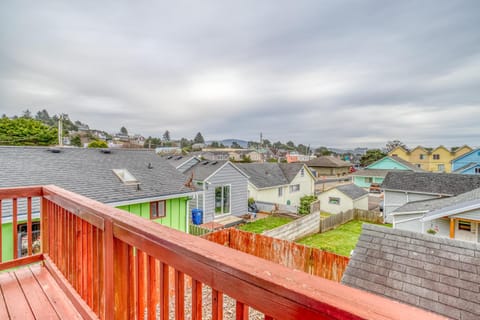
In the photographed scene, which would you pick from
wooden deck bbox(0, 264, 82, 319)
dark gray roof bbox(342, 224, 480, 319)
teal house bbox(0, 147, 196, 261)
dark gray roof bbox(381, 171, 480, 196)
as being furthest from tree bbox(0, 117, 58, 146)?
dark gray roof bbox(381, 171, 480, 196)

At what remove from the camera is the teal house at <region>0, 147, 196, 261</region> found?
242 inches

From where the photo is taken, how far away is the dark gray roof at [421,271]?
12.4ft

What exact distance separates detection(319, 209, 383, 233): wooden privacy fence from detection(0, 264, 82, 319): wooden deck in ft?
42.8

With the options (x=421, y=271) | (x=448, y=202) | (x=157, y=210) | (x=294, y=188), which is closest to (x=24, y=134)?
(x=157, y=210)

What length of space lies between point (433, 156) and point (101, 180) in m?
45.3

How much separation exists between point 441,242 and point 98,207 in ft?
19.2

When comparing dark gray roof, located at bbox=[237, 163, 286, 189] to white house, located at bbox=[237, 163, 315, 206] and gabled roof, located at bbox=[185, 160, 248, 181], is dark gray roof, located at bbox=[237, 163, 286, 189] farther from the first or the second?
gabled roof, located at bbox=[185, 160, 248, 181]

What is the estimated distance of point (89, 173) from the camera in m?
7.98

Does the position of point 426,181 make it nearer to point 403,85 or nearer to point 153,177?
point 403,85

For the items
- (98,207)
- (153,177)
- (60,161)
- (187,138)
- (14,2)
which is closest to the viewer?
(98,207)

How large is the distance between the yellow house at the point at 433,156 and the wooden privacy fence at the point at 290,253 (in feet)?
129

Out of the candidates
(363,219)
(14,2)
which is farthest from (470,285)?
(363,219)

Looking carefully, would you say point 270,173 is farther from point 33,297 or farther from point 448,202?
point 33,297

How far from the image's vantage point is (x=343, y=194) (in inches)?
677
